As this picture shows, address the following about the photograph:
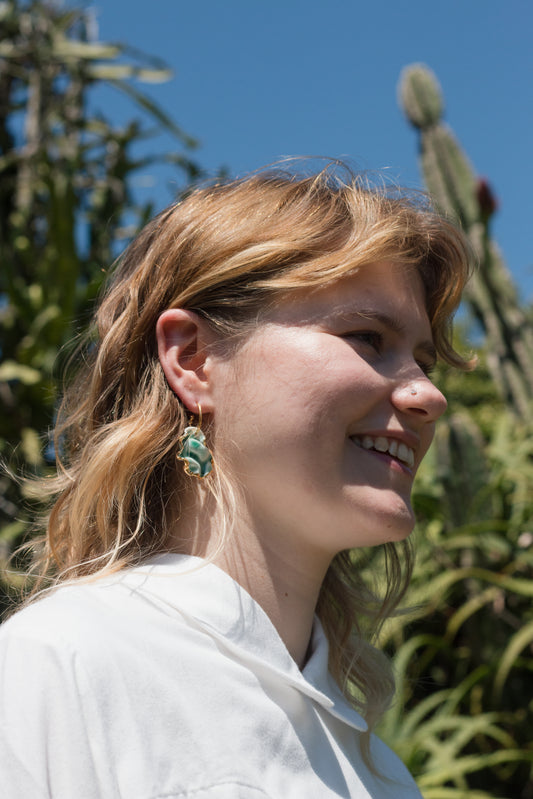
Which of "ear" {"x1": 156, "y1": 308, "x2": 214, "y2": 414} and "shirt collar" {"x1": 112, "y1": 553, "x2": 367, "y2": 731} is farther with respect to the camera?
"ear" {"x1": 156, "y1": 308, "x2": 214, "y2": 414}

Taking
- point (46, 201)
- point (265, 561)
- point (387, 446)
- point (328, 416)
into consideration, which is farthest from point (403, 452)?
point (46, 201)

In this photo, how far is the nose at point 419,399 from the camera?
1.09 metres

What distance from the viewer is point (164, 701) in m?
0.87

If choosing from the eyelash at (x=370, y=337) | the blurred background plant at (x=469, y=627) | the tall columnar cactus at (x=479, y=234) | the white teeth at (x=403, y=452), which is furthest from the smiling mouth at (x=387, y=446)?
the tall columnar cactus at (x=479, y=234)

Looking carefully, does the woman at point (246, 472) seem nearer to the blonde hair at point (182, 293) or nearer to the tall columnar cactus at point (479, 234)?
the blonde hair at point (182, 293)

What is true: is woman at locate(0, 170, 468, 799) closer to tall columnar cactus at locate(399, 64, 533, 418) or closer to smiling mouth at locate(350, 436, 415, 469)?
smiling mouth at locate(350, 436, 415, 469)

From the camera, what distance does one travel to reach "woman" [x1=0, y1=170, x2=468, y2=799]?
0.91 metres

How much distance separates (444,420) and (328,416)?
2.46 m

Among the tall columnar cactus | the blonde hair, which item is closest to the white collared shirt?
the blonde hair

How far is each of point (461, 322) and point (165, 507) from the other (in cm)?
801

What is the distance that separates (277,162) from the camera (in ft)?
4.27

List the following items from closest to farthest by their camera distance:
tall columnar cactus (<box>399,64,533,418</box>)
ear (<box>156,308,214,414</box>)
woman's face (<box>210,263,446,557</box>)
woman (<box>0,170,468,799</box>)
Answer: woman (<box>0,170,468,799</box>) < woman's face (<box>210,263,446,557</box>) < ear (<box>156,308,214,414</box>) < tall columnar cactus (<box>399,64,533,418</box>)

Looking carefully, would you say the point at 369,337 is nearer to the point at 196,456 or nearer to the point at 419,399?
the point at 419,399

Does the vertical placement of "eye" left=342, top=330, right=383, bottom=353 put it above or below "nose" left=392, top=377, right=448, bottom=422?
above
